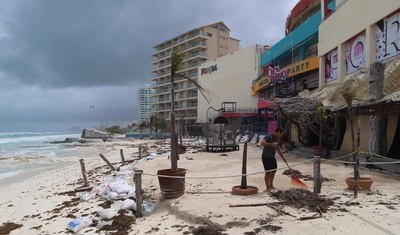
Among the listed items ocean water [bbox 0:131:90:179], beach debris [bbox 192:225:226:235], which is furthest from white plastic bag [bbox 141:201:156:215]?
ocean water [bbox 0:131:90:179]

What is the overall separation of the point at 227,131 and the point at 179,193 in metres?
15.9

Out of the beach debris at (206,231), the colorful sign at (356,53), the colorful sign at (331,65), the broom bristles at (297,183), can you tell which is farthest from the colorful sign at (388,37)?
the beach debris at (206,231)

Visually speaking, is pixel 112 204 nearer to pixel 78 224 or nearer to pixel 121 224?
pixel 78 224

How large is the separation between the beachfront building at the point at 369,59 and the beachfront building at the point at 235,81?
2114cm

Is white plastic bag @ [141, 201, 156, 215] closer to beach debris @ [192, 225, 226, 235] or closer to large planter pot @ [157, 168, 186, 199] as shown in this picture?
large planter pot @ [157, 168, 186, 199]

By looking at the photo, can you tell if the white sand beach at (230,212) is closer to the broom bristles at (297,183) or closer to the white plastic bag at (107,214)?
the broom bristles at (297,183)

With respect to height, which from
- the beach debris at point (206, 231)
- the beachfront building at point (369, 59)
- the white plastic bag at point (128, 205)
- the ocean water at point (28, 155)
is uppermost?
the beachfront building at point (369, 59)

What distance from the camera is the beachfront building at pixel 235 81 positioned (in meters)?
41.8

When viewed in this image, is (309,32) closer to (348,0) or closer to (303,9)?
(303,9)

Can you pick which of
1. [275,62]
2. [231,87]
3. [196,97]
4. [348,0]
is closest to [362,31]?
[348,0]

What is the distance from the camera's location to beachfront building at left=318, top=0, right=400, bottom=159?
9860mm

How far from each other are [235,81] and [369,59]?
3570 cm

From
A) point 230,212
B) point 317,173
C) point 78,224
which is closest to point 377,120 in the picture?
point 317,173

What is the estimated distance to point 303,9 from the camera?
99.8ft
